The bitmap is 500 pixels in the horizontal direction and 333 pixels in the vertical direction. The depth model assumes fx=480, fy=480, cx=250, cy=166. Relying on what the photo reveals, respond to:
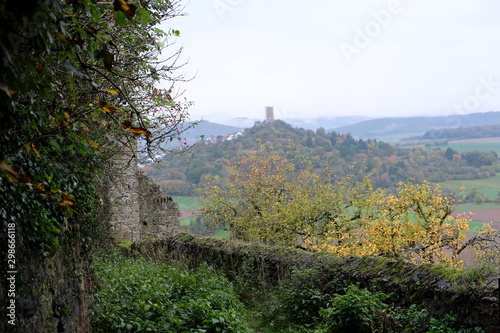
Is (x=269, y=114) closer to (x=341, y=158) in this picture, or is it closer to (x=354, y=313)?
(x=341, y=158)

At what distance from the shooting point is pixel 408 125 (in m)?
56.2

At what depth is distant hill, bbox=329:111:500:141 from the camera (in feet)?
151

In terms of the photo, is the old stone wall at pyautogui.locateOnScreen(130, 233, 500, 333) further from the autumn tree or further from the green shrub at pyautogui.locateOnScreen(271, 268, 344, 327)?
the autumn tree

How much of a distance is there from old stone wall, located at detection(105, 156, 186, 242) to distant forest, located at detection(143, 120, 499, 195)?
914cm

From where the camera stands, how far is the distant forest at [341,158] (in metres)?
28.0

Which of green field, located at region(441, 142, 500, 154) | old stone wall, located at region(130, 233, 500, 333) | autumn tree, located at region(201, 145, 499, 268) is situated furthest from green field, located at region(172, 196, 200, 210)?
green field, located at region(441, 142, 500, 154)

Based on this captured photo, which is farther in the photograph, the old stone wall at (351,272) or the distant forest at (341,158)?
the distant forest at (341,158)

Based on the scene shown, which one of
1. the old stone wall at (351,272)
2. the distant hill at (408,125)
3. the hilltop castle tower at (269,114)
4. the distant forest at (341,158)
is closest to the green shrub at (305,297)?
the old stone wall at (351,272)

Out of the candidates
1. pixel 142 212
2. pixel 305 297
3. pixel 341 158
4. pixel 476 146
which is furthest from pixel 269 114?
pixel 305 297

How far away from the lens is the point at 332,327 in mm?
6285

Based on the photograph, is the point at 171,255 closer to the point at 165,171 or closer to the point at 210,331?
the point at 210,331

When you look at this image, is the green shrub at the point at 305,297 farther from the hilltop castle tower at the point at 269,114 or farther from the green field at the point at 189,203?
the hilltop castle tower at the point at 269,114

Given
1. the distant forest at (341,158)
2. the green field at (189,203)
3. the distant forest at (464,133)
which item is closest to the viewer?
the green field at (189,203)

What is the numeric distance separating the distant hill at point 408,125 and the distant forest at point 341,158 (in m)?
9.80
